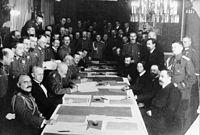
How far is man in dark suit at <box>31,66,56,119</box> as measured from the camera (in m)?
2.65

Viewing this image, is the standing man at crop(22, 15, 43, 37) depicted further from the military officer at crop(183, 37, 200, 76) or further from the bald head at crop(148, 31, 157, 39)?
the military officer at crop(183, 37, 200, 76)

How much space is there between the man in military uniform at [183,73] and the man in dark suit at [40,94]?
102 cm

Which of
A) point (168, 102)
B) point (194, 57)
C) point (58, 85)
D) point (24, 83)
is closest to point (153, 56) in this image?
point (168, 102)

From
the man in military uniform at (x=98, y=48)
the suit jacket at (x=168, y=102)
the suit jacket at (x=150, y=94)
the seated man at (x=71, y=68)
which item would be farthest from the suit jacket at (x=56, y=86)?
the man in military uniform at (x=98, y=48)

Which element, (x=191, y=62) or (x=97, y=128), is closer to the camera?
(x=97, y=128)

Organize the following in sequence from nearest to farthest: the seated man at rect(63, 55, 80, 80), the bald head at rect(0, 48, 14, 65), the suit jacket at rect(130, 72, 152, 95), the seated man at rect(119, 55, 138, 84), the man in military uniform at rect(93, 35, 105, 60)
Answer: the bald head at rect(0, 48, 14, 65), the suit jacket at rect(130, 72, 152, 95), the seated man at rect(63, 55, 80, 80), the seated man at rect(119, 55, 138, 84), the man in military uniform at rect(93, 35, 105, 60)

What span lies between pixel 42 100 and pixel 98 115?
2.12 feet

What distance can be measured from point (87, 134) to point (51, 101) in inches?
31.0

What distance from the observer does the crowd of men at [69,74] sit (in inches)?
96.8

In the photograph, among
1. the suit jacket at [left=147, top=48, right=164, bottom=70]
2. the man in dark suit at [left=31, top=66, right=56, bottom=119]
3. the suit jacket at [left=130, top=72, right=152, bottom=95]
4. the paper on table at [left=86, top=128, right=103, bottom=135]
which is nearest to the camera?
the paper on table at [left=86, top=128, right=103, bottom=135]

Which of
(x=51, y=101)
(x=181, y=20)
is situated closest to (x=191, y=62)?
(x=181, y=20)

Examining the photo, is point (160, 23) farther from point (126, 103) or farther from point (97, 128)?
point (97, 128)

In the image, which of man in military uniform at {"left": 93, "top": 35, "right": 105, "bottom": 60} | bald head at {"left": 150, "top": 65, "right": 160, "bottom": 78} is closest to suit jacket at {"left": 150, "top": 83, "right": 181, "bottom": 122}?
bald head at {"left": 150, "top": 65, "right": 160, "bottom": 78}

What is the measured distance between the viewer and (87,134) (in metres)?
1.97
